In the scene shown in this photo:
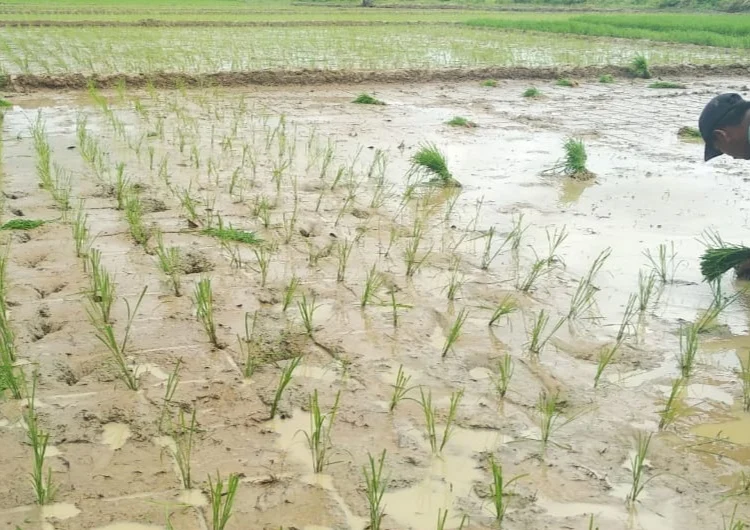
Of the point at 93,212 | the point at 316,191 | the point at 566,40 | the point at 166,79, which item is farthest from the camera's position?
the point at 566,40

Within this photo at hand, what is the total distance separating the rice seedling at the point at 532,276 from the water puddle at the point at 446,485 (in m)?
1.25

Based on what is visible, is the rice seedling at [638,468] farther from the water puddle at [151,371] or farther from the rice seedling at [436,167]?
the rice seedling at [436,167]

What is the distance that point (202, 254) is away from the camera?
3742 mm

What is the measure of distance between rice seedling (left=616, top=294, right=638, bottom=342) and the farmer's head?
2.90ft

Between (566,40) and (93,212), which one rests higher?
(566,40)

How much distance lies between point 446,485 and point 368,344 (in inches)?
36.3

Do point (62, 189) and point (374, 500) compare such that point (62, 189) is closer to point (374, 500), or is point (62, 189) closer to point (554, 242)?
point (554, 242)

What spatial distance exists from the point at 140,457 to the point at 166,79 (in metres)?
Result: 7.92

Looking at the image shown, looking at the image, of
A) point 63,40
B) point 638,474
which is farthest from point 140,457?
point 63,40

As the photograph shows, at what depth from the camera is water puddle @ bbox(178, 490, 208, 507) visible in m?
2.00

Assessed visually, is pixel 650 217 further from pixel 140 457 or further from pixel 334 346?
pixel 140 457

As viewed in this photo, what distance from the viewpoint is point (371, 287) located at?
3.38 meters

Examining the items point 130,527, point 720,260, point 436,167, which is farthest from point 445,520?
point 436,167

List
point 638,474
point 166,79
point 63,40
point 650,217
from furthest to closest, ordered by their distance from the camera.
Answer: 1. point 63,40
2. point 166,79
3. point 650,217
4. point 638,474
